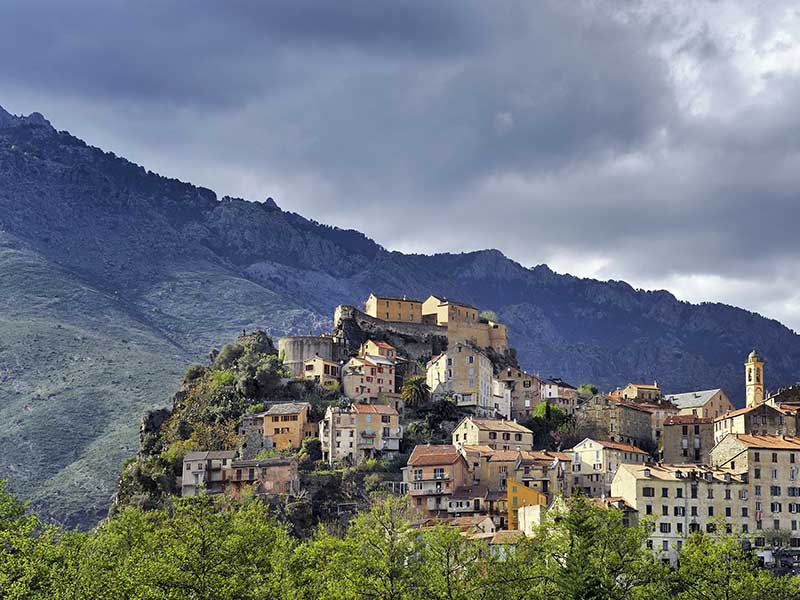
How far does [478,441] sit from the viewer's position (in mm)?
139375

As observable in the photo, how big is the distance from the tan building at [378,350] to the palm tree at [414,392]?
6915 millimetres

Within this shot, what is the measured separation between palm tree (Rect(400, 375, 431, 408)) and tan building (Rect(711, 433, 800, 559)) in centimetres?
4242

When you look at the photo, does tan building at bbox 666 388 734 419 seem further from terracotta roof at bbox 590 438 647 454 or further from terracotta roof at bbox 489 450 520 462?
terracotta roof at bbox 489 450 520 462

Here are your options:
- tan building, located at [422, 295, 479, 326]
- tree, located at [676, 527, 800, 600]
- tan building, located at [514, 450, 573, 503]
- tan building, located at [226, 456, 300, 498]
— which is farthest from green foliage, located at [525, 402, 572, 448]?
tree, located at [676, 527, 800, 600]

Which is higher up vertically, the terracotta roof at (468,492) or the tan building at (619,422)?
Answer: the tan building at (619,422)

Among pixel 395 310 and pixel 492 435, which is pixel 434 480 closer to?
pixel 492 435

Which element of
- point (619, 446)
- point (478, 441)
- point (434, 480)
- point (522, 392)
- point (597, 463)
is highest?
point (522, 392)

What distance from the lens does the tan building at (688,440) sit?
13925cm

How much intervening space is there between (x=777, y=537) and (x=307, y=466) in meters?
48.2

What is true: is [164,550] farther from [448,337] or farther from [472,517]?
[448,337]

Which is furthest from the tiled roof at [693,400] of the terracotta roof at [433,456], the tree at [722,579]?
the tree at [722,579]

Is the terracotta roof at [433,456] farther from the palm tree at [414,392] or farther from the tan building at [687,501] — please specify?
the tan building at [687,501]

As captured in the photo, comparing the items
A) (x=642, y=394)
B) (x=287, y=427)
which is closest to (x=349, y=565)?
(x=287, y=427)

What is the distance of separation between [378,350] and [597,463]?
36.6 meters
